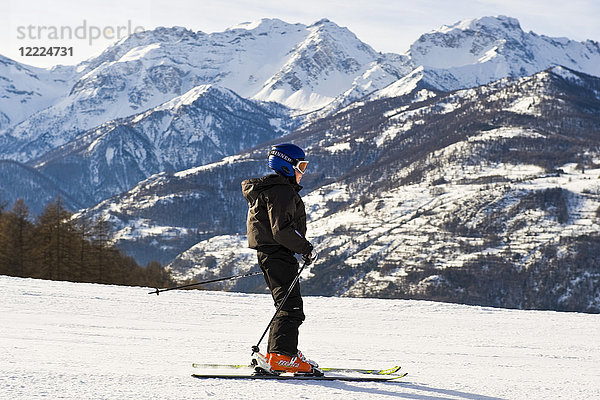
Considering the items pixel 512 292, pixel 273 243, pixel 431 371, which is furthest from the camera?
pixel 512 292

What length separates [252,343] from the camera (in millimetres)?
9008

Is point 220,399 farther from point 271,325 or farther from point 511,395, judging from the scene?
point 511,395

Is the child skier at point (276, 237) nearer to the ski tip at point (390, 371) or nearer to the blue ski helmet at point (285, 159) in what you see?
the blue ski helmet at point (285, 159)

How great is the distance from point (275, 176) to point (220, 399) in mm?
2221

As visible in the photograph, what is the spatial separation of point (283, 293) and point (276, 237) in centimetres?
66

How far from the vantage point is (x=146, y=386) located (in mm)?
5828

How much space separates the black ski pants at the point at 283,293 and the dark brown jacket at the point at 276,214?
143 millimetres

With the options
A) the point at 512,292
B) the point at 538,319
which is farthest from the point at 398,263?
the point at 538,319

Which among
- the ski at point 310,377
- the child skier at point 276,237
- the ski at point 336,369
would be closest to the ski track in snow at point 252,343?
the ski at point 310,377

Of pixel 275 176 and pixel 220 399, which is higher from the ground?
pixel 275 176

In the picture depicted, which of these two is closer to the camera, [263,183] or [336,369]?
[263,183]

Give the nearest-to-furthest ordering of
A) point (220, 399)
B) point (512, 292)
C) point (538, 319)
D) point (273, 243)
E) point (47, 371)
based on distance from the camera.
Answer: point (220, 399)
point (47, 371)
point (273, 243)
point (538, 319)
point (512, 292)

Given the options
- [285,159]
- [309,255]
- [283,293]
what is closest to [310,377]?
[283,293]

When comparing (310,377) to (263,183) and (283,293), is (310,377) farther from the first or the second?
(263,183)
